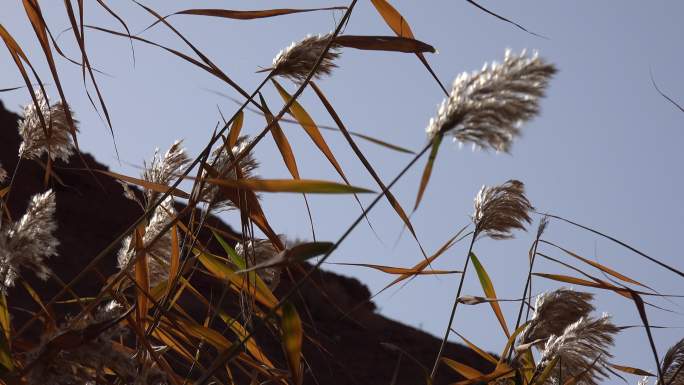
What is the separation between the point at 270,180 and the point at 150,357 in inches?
21.8

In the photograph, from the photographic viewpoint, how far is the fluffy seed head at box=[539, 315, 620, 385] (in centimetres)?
172

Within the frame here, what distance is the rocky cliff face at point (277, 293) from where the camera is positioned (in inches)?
403

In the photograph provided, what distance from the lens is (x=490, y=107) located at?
3.20 ft

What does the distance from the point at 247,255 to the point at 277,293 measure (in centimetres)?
1121

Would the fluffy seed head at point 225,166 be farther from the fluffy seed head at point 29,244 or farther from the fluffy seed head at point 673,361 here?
the fluffy seed head at point 673,361

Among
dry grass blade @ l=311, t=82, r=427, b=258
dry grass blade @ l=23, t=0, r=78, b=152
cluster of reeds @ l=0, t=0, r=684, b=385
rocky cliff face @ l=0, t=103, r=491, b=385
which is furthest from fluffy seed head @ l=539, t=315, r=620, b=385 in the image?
rocky cliff face @ l=0, t=103, r=491, b=385

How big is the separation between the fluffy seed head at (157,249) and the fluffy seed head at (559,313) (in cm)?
79

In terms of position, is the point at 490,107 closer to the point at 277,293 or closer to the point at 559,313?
the point at 559,313

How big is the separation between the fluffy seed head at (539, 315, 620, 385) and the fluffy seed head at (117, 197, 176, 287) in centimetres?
77

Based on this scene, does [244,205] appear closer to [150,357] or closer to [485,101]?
[150,357]

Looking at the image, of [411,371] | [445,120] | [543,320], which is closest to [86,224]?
[411,371]

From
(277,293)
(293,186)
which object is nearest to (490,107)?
(293,186)

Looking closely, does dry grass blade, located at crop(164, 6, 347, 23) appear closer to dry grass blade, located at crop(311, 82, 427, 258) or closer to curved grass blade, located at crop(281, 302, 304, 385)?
dry grass blade, located at crop(311, 82, 427, 258)

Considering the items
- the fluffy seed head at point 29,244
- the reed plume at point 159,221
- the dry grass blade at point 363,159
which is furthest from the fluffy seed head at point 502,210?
the fluffy seed head at point 29,244
